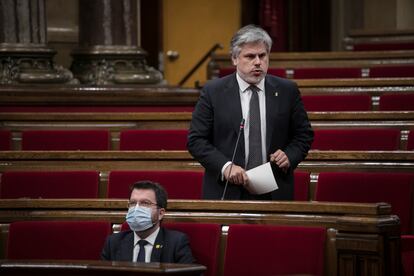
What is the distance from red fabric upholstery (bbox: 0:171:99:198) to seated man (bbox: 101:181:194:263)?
1126 mm

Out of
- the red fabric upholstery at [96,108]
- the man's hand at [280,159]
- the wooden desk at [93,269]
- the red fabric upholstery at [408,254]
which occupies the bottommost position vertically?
the red fabric upholstery at [408,254]

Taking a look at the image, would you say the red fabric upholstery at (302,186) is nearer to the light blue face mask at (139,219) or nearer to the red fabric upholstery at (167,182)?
the red fabric upholstery at (167,182)

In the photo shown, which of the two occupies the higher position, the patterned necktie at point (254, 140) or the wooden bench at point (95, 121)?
the patterned necktie at point (254, 140)

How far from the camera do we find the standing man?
3.92m

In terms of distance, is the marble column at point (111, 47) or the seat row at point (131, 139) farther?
the marble column at point (111, 47)

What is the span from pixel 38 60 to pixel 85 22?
0.47 meters

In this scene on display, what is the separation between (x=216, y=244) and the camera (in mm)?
3566

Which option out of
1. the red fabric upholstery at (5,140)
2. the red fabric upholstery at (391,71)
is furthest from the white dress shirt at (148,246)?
the red fabric upholstery at (391,71)

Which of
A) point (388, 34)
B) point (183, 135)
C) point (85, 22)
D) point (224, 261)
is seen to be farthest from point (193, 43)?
point (224, 261)

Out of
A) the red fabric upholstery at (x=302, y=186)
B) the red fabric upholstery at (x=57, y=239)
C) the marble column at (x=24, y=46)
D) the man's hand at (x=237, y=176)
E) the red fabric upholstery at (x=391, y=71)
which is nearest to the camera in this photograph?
the red fabric upholstery at (x=57, y=239)

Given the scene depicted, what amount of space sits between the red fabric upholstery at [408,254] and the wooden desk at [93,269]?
3.63 feet

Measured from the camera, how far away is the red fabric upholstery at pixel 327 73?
7.76m

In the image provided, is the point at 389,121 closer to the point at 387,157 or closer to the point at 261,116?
the point at 387,157

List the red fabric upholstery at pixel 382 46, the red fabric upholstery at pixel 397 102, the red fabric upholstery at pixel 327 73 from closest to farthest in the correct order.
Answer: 1. the red fabric upholstery at pixel 397 102
2. the red fabric upholstery at pixel 327 73
3. the red fabric upholstery at pixel 382 46
